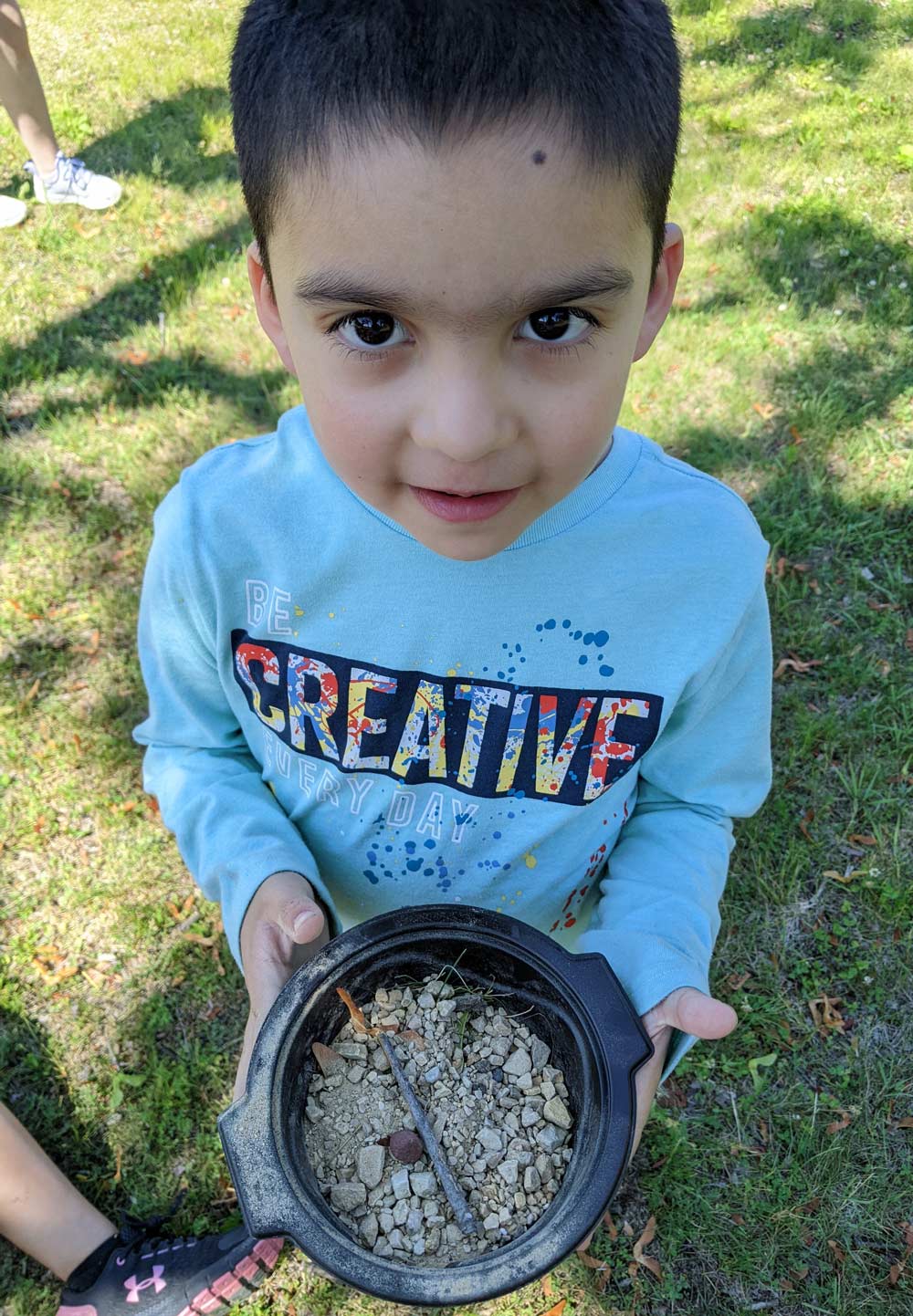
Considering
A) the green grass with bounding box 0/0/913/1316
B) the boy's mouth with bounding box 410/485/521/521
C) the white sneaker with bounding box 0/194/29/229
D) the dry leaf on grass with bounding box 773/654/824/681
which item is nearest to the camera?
the boy's mouth with bounding box 410/485/521/521

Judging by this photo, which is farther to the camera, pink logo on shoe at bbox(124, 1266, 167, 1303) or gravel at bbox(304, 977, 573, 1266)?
pink logo on shoe at bbox(124, 1266, 167, 1303)

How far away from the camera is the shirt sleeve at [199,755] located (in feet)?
5.51

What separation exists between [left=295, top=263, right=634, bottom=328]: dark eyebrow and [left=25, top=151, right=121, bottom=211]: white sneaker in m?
4.40

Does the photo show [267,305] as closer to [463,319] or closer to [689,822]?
[463,319]

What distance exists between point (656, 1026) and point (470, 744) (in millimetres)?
534

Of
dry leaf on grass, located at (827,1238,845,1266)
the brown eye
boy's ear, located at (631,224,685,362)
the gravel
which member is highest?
the brown eye

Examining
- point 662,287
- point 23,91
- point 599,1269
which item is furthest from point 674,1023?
point 23,91

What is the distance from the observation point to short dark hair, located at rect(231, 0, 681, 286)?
991 mm

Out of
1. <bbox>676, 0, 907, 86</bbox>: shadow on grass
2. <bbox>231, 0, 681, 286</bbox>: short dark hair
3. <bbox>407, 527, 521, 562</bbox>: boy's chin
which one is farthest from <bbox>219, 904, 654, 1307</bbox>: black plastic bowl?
<bbox>676, 0, 907, 86</bbox>: shadow on grass

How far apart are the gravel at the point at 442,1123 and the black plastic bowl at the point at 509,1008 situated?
0.10 ft

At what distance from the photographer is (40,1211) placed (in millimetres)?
2301

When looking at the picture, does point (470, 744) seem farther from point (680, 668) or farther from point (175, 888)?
point (175, 888)

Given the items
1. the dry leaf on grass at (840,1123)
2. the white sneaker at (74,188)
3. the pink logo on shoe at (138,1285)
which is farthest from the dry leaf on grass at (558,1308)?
the white sneaker at (74,188)

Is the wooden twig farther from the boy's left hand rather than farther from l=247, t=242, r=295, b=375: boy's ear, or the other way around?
l=247, t=242, r=295, b=375: boy's ear
